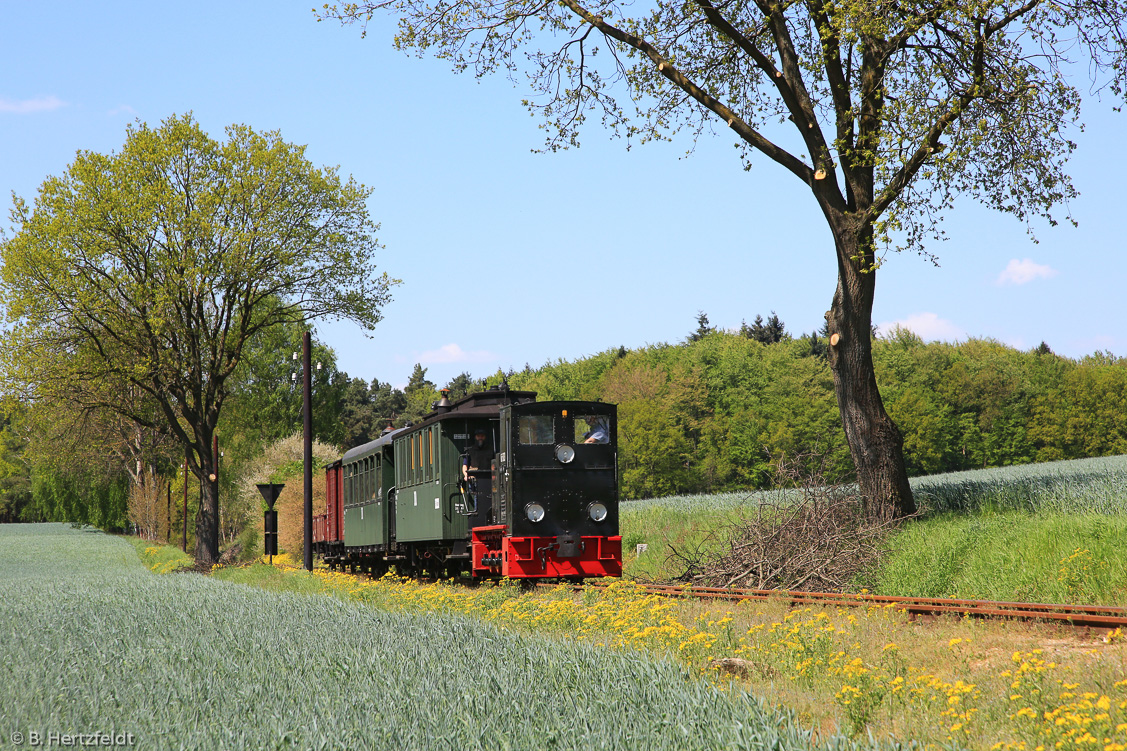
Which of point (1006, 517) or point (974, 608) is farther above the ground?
point (1006, 517)

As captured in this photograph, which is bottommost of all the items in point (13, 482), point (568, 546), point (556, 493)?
point (568, 546)

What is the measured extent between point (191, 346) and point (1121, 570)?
25580 mm

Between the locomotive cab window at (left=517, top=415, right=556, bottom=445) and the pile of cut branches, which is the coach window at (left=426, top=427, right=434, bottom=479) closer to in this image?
the locomotive cab window at (left=517, top=415, right=556, bottom=445)

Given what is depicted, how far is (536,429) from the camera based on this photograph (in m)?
15.2

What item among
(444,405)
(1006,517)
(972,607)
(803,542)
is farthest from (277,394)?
(972,607)

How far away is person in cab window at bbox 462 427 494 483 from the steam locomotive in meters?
0.04

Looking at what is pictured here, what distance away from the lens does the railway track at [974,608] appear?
315 inches

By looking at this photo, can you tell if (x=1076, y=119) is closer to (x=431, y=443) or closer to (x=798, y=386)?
(x=431, y=443)

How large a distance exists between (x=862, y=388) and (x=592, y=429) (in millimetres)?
4320

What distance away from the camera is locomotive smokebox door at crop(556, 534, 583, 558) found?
14.8 metres

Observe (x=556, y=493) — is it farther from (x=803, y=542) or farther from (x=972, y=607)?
(x=972, y=607)

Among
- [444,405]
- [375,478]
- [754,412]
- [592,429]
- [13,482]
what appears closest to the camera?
[592,429]

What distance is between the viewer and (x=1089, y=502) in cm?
1288

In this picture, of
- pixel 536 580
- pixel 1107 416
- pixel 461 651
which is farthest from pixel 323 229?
pixel 1107 416
